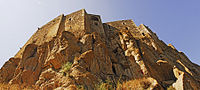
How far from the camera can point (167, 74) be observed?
10516mm

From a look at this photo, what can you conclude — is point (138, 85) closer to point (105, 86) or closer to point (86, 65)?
point (105, 86)

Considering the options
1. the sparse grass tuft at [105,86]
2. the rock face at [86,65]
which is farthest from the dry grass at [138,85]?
the sparse grass tuft at [105,86]

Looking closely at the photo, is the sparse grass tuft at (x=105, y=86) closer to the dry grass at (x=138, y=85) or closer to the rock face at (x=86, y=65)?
the dry grass at (x=138, y=85)

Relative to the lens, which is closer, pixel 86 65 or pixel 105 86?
pixel 105 86

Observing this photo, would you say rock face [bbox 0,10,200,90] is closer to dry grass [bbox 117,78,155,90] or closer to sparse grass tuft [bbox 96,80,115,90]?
dry grass [bbox 117,78,155,90]

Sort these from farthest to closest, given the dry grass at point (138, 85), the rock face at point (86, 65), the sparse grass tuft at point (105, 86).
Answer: the rock face at point (86, 65), the dry grass at point (138, 85), the sparse grass tuft at point (105, 86)

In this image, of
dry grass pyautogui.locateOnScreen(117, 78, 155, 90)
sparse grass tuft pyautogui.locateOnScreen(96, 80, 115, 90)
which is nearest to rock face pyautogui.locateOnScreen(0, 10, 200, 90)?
dry grass pyautogui.locateOnScreen(117, 78, 155, 90)

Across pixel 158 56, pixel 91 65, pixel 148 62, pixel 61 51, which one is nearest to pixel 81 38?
pixel 61 51

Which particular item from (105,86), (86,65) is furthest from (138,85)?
(86,65)

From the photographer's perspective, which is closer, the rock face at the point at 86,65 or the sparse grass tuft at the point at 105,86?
the sparse grass tuft at the point at 105,86

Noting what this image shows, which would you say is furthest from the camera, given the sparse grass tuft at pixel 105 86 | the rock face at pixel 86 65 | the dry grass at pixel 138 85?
the rock face at pixel 86 65

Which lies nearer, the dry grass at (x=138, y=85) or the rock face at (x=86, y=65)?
the dry grass at (x=138, y=85)

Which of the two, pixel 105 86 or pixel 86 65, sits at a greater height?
pixel 86 65

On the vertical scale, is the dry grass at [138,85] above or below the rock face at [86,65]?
below
